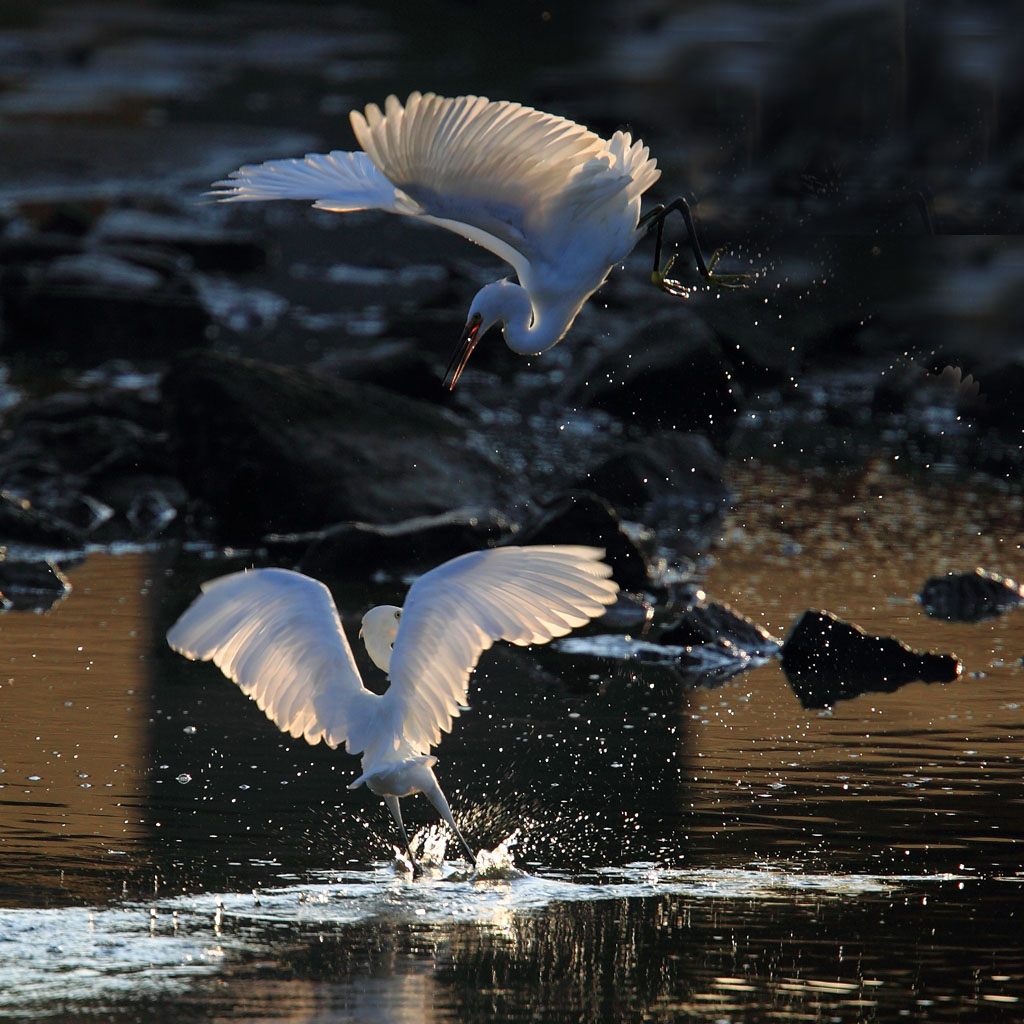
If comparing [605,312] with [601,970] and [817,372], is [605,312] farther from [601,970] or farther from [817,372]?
[601,970]

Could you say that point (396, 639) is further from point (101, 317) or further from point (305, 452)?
point (101, 317)

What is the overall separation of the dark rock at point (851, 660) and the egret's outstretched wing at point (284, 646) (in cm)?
295

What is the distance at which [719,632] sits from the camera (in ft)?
30.0

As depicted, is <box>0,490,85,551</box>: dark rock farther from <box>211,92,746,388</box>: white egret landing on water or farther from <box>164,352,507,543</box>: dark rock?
<box>211,92,746,388</box>: white egret landing on water

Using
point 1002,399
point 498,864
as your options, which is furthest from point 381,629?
point 1002,399

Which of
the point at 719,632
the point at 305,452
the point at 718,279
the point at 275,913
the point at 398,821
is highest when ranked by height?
the point at 305,452

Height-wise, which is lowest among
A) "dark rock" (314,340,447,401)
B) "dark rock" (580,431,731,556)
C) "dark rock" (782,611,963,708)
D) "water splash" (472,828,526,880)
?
"water splash" (472,828,526,880)

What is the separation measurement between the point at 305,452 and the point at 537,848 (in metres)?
5.81

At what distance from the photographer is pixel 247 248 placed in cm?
2584

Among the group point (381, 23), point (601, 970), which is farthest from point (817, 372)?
point (381, 23)

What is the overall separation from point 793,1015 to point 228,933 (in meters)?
1.48

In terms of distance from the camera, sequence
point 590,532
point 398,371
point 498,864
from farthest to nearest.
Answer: point 398,371
point 590,532
point 498,864

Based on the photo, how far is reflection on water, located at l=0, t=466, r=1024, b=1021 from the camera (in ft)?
16.8

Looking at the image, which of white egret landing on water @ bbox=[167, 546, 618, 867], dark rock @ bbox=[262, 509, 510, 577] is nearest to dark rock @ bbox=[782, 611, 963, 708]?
dark rock @ bbox=[262, 509, 510, 577]
